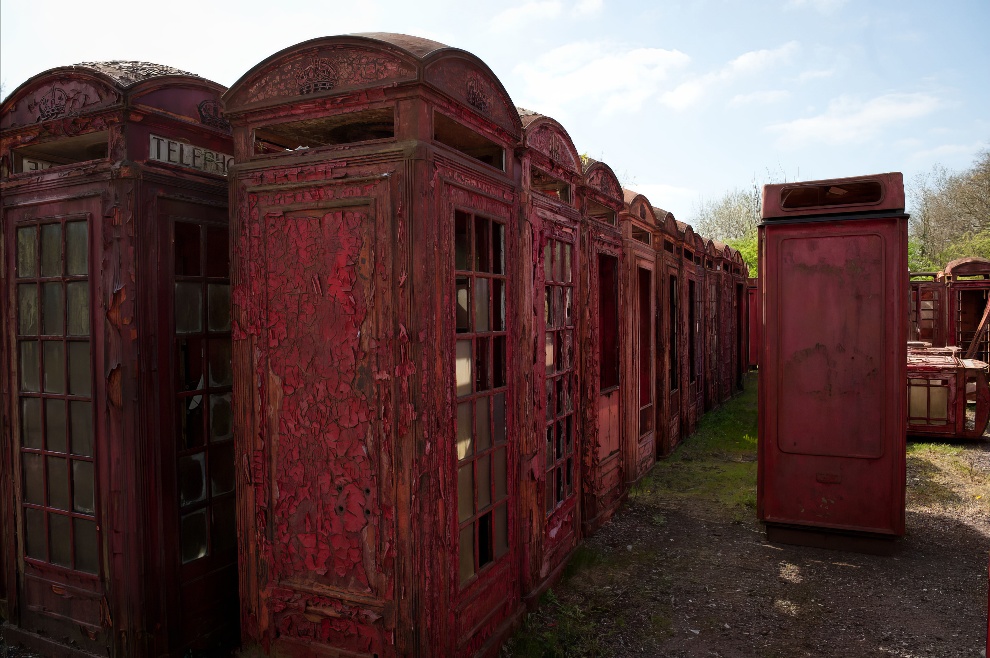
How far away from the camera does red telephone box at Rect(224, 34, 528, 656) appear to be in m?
3.04

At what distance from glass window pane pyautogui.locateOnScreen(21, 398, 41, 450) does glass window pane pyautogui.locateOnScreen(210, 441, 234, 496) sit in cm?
101

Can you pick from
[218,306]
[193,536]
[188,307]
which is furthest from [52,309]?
[193,536]

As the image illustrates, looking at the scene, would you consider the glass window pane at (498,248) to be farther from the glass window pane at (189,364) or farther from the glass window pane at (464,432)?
the glass window pane at (189,364)

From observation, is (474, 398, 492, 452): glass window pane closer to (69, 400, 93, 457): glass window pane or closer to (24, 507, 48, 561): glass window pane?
(69, 400, 93, 457): glass window pane

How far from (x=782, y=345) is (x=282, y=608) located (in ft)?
14.5

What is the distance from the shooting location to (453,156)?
3.26 meters

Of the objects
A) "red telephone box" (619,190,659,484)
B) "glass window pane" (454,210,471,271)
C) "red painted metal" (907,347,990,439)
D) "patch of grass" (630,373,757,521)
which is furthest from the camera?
"red painted metal" (907,347,990,439)

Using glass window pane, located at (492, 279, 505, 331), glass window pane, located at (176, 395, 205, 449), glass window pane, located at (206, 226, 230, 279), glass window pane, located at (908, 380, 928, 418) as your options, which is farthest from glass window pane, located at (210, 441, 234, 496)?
glass window pane, located at (908, 380, 928, 418)

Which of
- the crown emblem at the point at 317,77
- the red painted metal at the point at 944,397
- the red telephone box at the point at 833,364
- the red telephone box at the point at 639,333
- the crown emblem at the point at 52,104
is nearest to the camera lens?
the crown emblem at the point at 317,77

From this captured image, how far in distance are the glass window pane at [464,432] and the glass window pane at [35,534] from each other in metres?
2.59

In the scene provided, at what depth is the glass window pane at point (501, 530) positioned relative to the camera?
3.91 metres

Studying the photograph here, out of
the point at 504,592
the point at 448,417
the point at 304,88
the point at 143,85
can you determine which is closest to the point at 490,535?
the point at 504,592

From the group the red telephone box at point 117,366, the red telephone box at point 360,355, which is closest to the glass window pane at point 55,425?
the red telephone box at point 117,366

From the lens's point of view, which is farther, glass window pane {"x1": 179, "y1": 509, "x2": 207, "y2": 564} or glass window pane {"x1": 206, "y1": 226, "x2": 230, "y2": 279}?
glass window pane {"x1": 206, "y1": 226, "x2": 230, "y2": 279}
